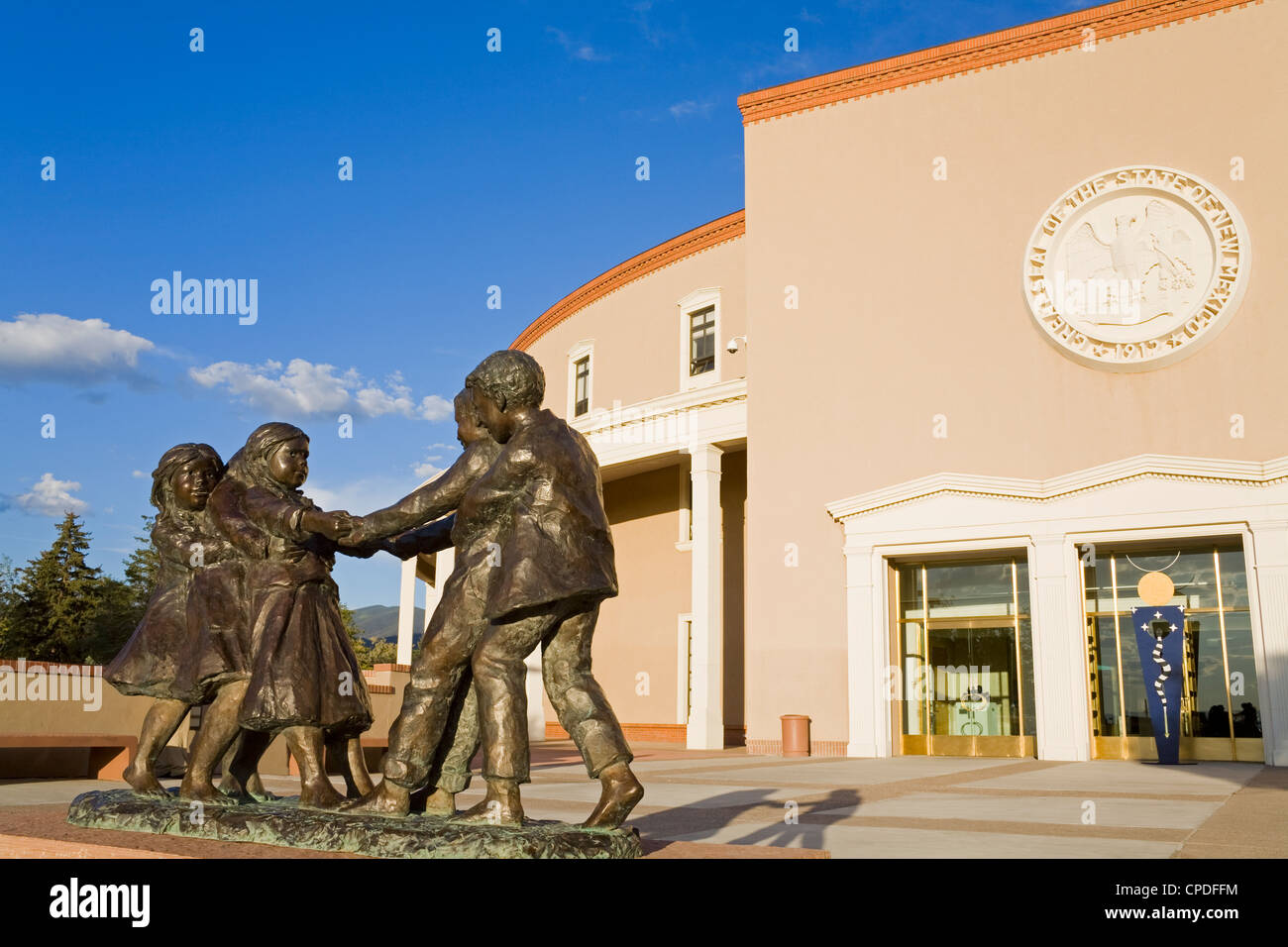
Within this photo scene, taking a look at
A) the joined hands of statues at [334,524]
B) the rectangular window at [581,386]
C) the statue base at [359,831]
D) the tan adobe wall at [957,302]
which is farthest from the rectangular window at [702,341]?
the statue base at [359,831]

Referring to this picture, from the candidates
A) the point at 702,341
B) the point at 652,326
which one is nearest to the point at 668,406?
the point at 702,341

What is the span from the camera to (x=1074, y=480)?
54.9ft

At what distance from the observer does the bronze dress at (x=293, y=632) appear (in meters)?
4.49

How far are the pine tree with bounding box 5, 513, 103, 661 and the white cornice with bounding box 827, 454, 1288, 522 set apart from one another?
32.4 metres

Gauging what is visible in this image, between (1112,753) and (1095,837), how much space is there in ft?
37.6

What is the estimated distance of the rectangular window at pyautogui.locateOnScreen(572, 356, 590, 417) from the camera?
93.7 feet

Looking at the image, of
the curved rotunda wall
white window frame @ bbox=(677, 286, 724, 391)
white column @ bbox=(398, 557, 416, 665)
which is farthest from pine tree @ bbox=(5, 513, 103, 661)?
white window frame @ bbox=(677, 286, 724, 391)

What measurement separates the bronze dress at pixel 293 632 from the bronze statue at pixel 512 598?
1.44 ft

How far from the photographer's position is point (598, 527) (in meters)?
4.22

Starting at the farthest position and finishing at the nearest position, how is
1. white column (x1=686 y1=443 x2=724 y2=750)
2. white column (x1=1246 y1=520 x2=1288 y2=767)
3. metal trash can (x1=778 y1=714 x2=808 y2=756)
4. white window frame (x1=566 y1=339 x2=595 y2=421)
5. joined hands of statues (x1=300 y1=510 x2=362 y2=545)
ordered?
1. white window frame (x1=566 y1=339 x2=595 y2=421)
2. white column (x1=686 y1=443 x2=724 y2=750)
3. metal trash can (x1=778 y1=714 x2=808 y2=756)
4. white column (x1=1246 y1=520 x2=1288 y2=767)
5. joined hands of statues (x1=300 y1=510 x2=362 y2=545)

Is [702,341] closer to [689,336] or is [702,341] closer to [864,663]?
[689,336]

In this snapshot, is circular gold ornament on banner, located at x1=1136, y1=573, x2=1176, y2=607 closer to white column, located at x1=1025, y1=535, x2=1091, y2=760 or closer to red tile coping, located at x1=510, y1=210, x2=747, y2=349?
white column, located at x1=1025, y1=535, x2=1091, y2=760
